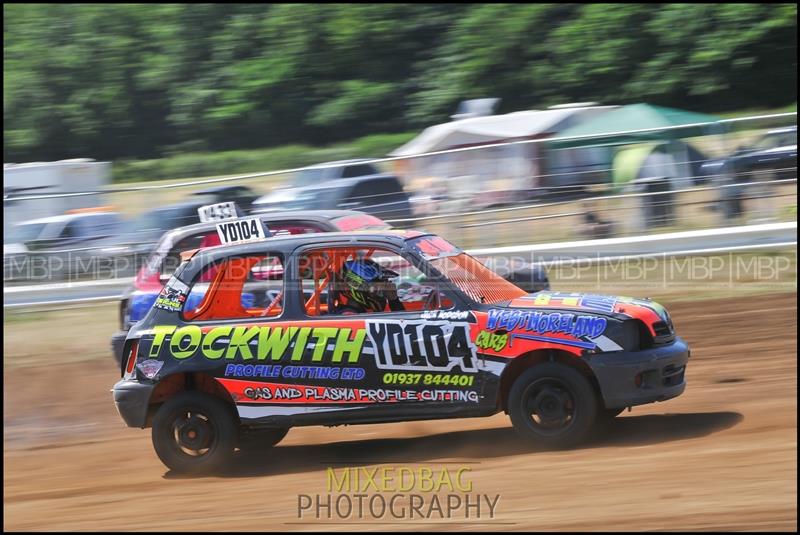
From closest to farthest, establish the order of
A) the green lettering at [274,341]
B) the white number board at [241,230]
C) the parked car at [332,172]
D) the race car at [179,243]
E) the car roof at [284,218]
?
the green lettering at [274,341] < the white number board at [241,230] < the race car at [179,243] < the car roof at [284,218] < the parked car at [332,172]

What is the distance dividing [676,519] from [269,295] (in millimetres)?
4542

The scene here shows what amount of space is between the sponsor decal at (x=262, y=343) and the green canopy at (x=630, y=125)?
6.62m

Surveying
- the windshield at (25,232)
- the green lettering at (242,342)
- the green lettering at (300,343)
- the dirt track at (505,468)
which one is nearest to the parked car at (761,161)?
the dirt track at (505,468)

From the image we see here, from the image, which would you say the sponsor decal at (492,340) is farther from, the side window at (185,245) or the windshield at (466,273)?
the side window at (185,245)

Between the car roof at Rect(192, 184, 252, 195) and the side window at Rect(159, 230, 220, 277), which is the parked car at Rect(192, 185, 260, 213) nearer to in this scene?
the car roof at Rect(192, 184, 252, 195)

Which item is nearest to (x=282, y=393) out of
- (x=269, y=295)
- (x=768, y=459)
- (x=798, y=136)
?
(x=269, y=295)

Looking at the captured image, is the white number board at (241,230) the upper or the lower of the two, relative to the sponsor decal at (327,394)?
upper

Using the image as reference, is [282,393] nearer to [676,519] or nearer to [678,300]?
[676,519]

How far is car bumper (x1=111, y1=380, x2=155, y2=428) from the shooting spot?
6.81 m

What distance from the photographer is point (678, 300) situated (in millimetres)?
11531

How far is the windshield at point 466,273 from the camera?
21.8ft

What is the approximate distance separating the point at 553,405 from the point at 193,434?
2414 mm

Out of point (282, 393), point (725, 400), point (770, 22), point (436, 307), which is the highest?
point (770, 22)

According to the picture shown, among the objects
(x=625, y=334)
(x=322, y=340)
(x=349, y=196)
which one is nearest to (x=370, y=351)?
(x=322, y=340)
